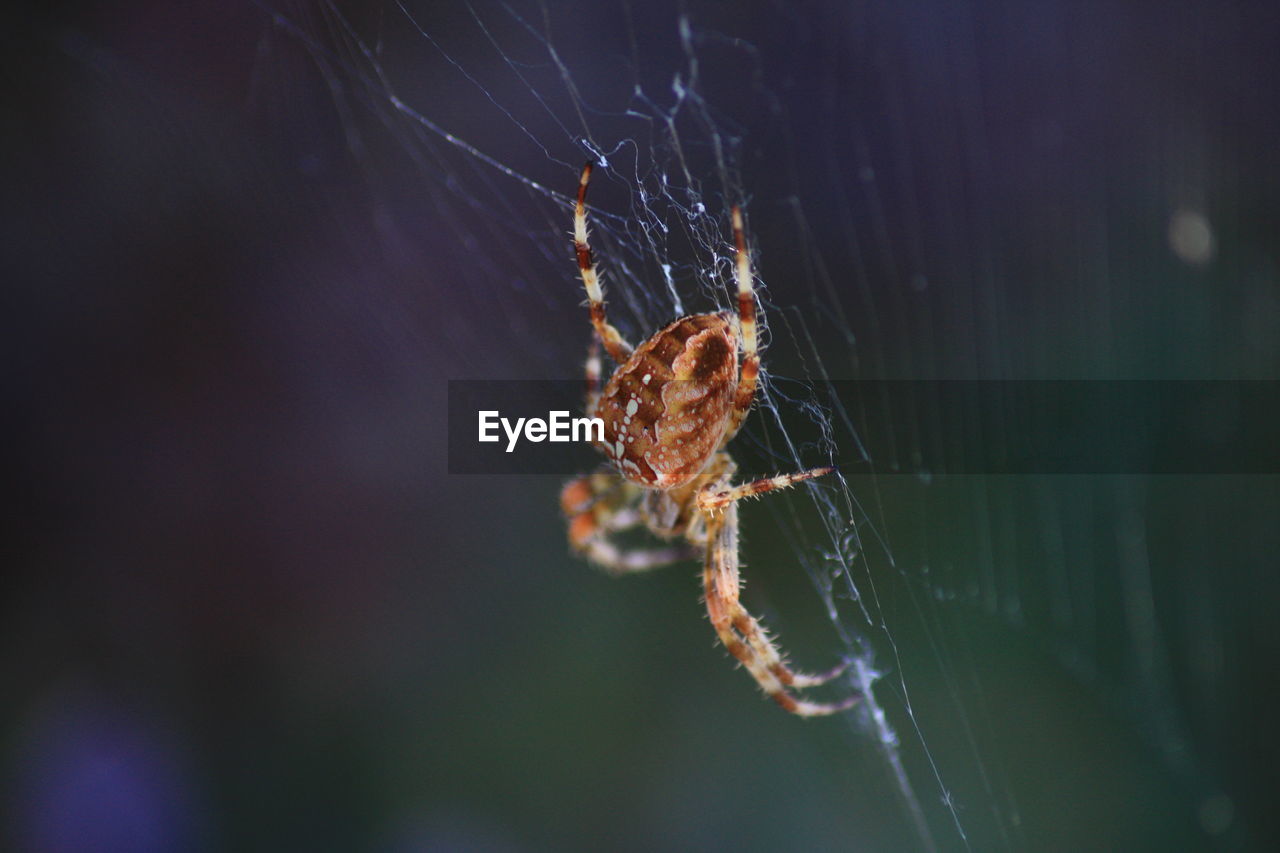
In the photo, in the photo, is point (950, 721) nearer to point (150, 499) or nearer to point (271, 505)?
point (271, 505)

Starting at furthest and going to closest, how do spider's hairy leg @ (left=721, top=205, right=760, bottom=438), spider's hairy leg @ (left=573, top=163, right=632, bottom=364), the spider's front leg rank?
the spider's front leg < spider's hairy leg @ (left=573, top=163, right=632, bottom=364) < spider's hairy leg @ (left=721, top=205, right=760, bottom=438)

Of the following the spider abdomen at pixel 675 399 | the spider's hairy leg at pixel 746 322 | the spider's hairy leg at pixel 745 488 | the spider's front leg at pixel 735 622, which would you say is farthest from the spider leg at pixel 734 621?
the spider's hairy leg at pixel 746 322

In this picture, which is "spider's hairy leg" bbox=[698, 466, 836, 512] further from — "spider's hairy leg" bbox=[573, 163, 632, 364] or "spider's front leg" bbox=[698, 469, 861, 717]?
"spider's hairy leg" bbox=[573, 163, 632, 364]

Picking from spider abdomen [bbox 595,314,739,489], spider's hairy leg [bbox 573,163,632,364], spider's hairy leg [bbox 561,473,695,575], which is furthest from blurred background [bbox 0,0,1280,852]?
spider abdomen [bbox 595,314,739,489]

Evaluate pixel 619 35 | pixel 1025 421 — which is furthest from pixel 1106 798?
pixel 619 35

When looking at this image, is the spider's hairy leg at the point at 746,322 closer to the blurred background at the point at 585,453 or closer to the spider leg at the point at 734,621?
the spider leg at the point at 734,621
